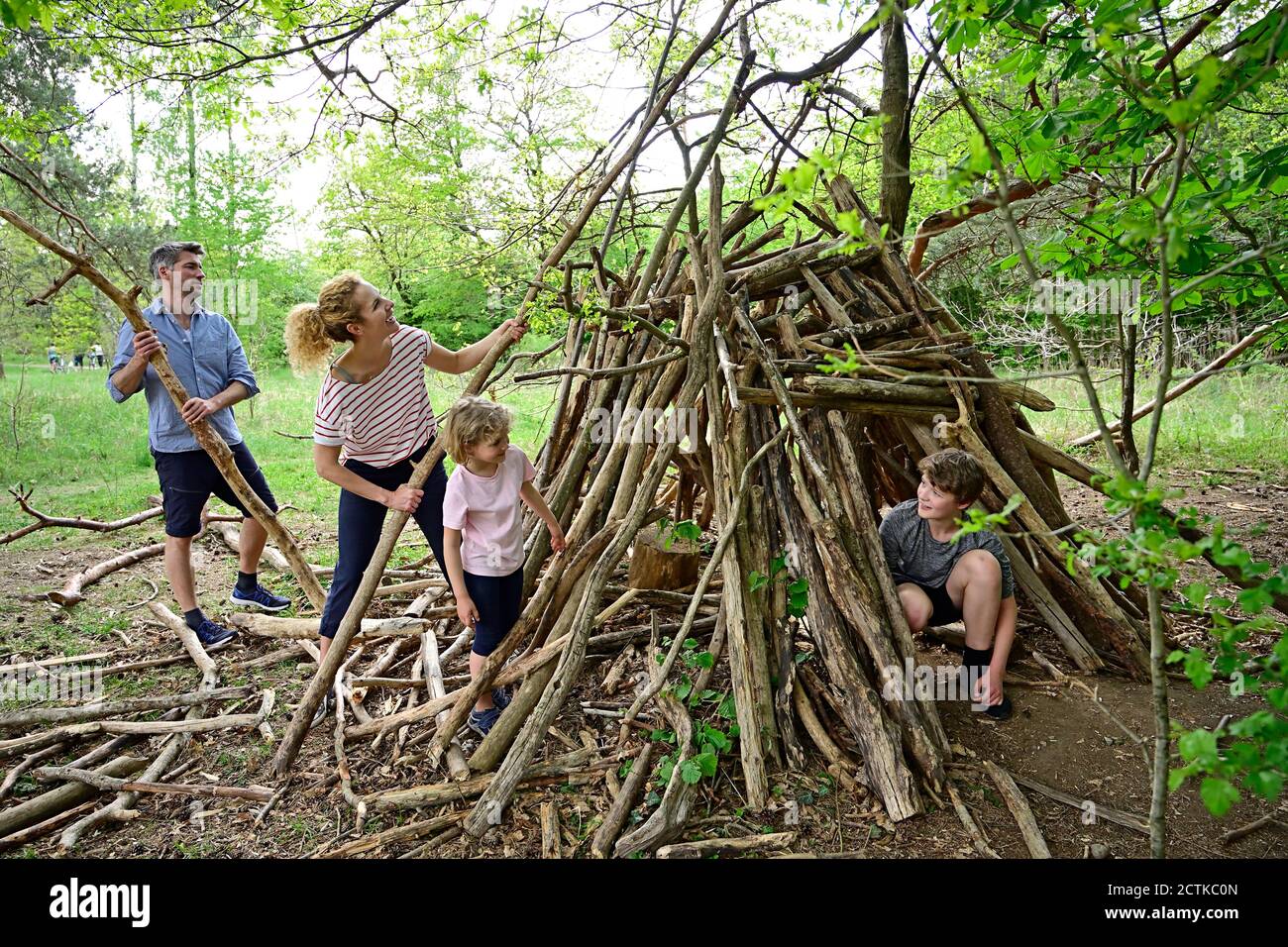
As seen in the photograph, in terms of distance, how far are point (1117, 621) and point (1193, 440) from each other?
570cm

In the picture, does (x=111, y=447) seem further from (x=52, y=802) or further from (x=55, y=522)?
(x=52, y=802)

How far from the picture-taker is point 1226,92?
1782mm

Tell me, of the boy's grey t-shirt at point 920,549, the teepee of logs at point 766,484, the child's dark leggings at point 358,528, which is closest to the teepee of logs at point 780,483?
the teepee of logs at point 766,484

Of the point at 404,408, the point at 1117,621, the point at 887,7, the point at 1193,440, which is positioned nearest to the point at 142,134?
the point at 404,408

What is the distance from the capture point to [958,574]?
9.43 ft

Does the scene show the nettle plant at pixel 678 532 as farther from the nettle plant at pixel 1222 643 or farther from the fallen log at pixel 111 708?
the fallen log at pixel 111 708

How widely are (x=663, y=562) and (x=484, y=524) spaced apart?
3.15 feet

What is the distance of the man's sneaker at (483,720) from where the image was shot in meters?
2.93

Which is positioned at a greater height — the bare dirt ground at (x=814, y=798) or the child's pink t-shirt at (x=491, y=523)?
the child's pink t-shirt at (x=491, y=523)

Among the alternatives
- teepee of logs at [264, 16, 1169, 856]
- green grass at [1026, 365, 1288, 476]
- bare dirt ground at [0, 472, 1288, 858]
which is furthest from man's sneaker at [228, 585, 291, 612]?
green grass at [1026, 365, 1288, 476]

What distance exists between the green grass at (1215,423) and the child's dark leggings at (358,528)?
189 inches

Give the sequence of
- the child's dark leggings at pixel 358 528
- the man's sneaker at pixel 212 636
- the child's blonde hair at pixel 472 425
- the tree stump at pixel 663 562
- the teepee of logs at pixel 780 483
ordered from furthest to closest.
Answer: the man's sneaker at pixel 212 636
the tree stump at pixel 663 562
the child's dark leggings at pixel 358 528
the child's blonde hair at pixel 472 425
the teepee of logs at pixel 780 483

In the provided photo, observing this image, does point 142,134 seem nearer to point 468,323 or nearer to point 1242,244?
point 1242,244

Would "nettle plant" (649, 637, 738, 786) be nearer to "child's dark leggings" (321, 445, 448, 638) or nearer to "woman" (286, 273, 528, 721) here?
"child's dark leggings" (321, 445, 448, 638)
